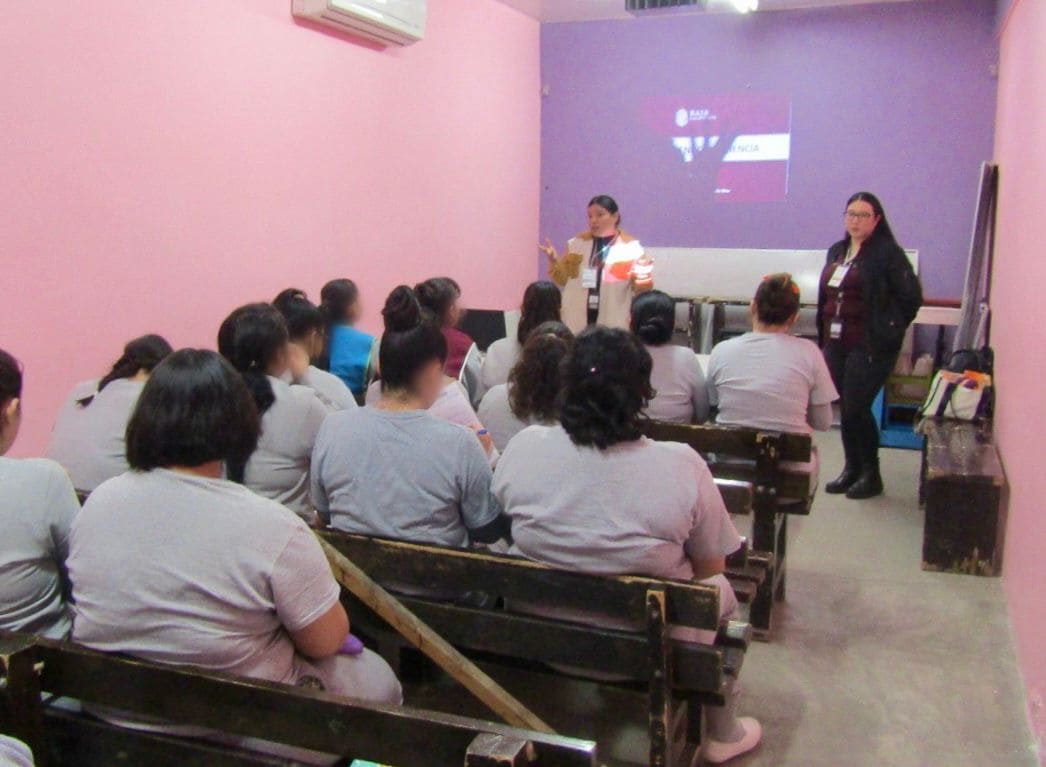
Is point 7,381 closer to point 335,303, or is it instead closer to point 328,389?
point 328,389

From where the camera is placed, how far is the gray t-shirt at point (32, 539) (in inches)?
64.2

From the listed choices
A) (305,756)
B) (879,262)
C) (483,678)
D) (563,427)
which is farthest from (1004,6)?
(305,756)

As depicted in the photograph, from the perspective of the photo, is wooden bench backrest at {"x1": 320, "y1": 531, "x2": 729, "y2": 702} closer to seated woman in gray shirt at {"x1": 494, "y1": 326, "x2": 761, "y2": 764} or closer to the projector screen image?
seated woman in gray shirt at {"x1": 494, "y1": 326, "x2": 761, "y2": 764}

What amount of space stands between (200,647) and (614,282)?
4.55 metres

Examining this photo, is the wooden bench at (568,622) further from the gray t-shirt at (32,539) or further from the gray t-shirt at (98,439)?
the gray t-shirt at (98,439)

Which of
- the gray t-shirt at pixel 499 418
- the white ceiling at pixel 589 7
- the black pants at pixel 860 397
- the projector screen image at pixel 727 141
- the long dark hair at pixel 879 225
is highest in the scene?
the white ceiling at pixel 589 7

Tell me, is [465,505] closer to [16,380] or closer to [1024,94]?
[16,380]

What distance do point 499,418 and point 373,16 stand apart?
9.27ft

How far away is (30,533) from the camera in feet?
5.40

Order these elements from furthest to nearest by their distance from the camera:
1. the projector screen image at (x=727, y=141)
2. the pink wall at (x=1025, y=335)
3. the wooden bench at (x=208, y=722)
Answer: the projector screen image at (x=727, y=141)
the pink wall at (x=1025, y=335)
the wooden bench at (x=208, y=722)

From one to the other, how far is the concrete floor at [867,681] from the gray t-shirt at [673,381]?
0.79 metres

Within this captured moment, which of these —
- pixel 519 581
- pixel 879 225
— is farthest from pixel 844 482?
pixel 519 581

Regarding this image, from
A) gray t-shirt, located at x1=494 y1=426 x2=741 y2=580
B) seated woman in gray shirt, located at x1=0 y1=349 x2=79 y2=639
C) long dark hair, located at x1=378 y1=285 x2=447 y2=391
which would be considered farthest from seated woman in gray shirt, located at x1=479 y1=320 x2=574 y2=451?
seated woman in gray shirt, located at x1=0 y1=349 x2=79 y2=639

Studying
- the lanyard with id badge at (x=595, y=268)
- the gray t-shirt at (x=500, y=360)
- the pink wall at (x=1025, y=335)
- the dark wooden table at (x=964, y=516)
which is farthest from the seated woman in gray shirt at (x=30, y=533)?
the lanyard with id badge at (x=595, y=268)
